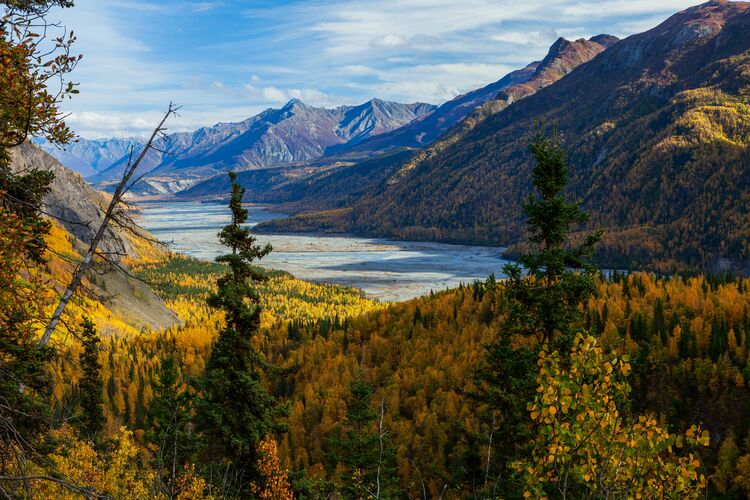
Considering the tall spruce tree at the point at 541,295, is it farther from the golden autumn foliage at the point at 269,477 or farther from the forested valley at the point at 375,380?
the golden autumn foliage at the point at 269,477

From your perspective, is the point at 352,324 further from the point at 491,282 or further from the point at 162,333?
the point at 491,282

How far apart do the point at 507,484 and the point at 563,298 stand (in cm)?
946

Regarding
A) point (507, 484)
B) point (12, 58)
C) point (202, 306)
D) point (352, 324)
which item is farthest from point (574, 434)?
point (202, 306)

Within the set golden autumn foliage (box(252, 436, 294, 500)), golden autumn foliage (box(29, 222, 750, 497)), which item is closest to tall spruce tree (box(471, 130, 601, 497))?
golden autumn foliage (box(29, 222, 750, 497))

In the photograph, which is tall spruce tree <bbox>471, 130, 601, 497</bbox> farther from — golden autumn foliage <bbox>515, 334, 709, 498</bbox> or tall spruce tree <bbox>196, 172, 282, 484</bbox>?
golden autumn foliage <bbox>515, 334, 709, 498</bbox>

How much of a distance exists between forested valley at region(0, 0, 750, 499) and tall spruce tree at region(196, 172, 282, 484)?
0.12 meters

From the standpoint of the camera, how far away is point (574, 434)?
8.67 metres

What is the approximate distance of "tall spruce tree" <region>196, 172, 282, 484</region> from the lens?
2631cm

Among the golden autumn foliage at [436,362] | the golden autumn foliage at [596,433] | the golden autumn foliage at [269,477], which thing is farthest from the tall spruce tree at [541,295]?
the golden autumn foliage at [596,433]

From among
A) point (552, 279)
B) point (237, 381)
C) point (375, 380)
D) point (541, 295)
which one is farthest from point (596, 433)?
point (375, 380)

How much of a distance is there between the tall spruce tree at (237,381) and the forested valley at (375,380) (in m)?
0.12

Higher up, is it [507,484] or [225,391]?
[225,391]

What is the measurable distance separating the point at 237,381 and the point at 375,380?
52986 millimetres

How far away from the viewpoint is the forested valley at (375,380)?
9500 millimetres
